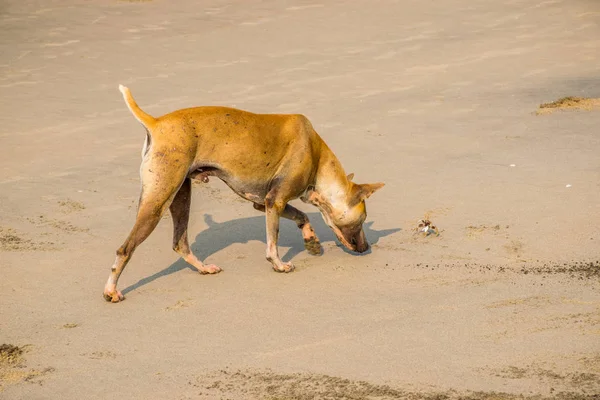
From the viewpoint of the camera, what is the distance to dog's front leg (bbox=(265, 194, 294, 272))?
29.2 ft

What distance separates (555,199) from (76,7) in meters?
14.2

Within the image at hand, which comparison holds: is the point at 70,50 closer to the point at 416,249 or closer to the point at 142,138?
the point at 142,138

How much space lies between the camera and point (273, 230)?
29.3ft

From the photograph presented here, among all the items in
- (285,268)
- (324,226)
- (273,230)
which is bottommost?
(324,226)

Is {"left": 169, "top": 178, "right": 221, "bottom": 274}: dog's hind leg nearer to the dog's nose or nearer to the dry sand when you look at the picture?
the dry sand

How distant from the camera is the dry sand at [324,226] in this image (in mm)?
6820

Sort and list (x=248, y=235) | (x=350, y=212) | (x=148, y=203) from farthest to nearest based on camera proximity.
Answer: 1. (x=248, y=235)
2. (x=350, y=212)
3. (x=148, y=203)

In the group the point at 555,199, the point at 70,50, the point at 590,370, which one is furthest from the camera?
the point at 70,50

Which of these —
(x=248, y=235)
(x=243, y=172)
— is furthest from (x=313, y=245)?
(x=243, y=172)

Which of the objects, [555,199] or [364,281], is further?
[555,199]

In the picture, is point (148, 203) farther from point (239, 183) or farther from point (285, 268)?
point (285, 268)

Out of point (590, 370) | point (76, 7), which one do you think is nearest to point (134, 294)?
point (590, 370)

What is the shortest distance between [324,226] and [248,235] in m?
0.95

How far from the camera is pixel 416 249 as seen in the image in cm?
933
